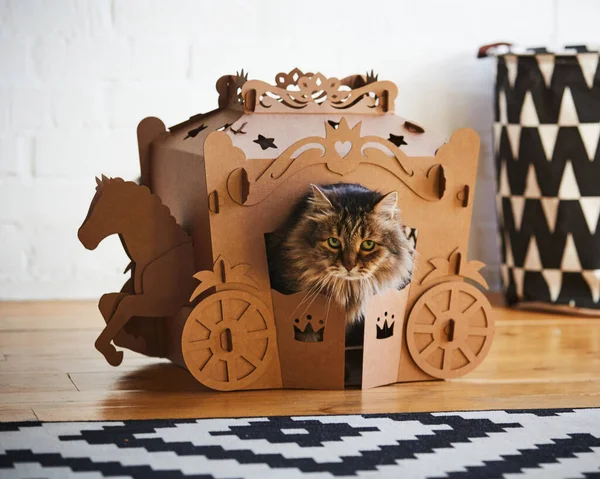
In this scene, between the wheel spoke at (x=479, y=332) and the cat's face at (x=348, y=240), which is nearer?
the cat's face at (x=348, y=240)

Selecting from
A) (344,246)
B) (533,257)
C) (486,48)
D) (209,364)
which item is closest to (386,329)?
(344,246)

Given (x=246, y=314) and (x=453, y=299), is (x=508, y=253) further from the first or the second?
(x=246, y=314)

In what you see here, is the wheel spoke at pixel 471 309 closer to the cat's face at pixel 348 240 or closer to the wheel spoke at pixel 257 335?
the cat's face at pixel 348 240

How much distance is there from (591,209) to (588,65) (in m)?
0.41

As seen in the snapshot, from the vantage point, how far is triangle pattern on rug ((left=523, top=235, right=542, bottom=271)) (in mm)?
2762

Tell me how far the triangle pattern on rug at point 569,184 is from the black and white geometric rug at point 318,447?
3.40 ft

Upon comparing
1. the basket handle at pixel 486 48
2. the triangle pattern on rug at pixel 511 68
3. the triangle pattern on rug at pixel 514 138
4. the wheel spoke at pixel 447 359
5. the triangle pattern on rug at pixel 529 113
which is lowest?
the wheel spoke at pixel 447 359

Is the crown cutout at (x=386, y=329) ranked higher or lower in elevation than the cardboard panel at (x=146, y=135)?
lower

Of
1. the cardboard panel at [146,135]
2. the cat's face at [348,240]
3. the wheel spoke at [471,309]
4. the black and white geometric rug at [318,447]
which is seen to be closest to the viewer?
the black and white geometric rug at [318,447]

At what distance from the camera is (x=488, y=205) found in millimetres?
3027

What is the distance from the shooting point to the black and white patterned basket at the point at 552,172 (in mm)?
2678

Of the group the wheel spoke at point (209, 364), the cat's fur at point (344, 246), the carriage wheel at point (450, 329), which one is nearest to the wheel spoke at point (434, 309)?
the carriage wheel at point (450, 329)

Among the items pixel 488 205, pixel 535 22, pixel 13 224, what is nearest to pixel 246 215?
pixel 13 224

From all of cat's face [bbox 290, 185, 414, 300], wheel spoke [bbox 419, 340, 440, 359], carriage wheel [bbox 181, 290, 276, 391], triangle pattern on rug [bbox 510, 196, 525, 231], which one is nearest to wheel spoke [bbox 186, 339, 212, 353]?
carriage wheel [bbox 181, 290, 276, 391]
